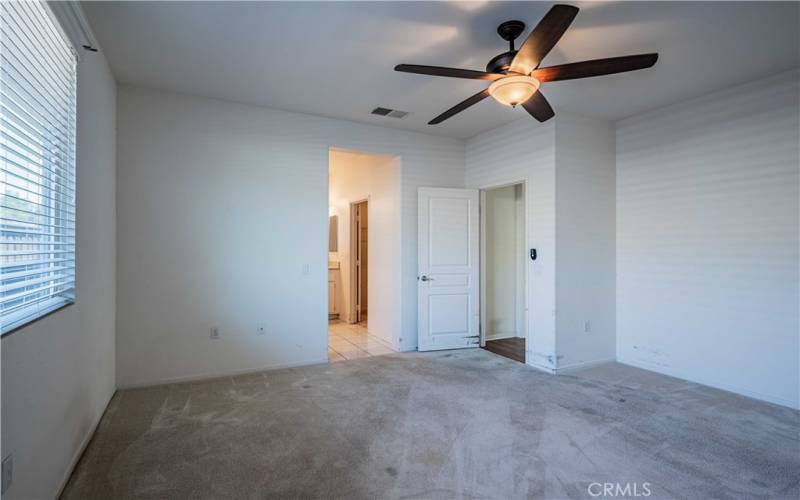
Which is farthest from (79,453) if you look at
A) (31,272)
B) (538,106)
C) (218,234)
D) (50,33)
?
(538,106)

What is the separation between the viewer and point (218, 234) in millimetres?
3996

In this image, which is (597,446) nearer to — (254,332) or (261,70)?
(254,332)

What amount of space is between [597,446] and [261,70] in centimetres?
377

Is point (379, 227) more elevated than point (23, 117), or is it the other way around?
point (23, 117)

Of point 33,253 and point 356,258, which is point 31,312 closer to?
point 33,253

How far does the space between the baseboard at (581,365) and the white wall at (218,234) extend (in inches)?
102

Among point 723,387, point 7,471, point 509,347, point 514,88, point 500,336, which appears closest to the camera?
point 7,471

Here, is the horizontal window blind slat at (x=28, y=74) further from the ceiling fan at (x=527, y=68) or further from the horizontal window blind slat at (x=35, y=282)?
the ceiling fan at (x=527, y=68)

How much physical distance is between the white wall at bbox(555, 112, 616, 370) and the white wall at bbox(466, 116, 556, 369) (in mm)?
70

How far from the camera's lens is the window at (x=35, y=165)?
164cm

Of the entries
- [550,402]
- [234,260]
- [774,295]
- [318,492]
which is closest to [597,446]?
[550,402]

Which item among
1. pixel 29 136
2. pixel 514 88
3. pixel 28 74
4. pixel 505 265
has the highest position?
pixel 514 88

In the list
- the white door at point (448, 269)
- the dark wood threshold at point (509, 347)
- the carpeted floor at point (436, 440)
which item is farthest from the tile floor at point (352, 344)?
the dark wood threshold at point (509, 347)

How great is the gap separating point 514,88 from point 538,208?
6.81ft
